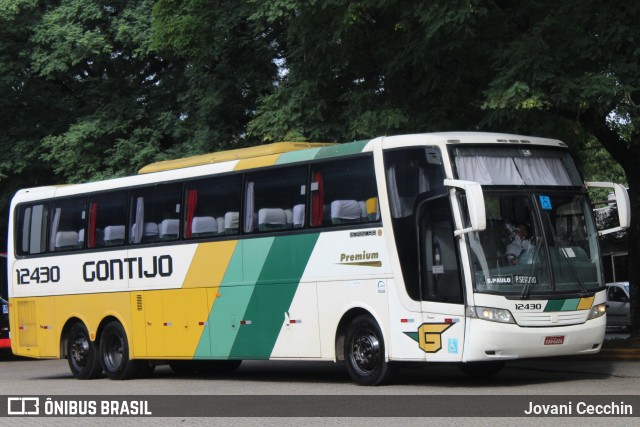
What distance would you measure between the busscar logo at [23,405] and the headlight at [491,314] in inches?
223

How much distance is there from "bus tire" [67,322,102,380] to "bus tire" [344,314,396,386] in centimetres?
683

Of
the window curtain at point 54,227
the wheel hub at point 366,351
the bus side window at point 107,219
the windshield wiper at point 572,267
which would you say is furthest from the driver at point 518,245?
the window curtain at point 54,227

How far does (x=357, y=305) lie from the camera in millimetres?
17734

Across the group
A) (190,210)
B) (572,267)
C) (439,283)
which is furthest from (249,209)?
(572,267)

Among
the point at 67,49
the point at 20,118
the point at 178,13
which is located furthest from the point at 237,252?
the point at 20,118

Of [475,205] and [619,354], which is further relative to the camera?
[619,354]

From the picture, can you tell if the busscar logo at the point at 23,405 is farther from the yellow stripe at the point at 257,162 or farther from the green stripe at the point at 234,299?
the yellow stripe at the point at 257,162

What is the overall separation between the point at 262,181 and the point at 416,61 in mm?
3980

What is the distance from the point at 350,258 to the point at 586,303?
11.1ft

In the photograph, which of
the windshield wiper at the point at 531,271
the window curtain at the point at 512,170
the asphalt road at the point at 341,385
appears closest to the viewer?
the asphalt road at the point at 341,385

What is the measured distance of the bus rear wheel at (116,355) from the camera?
22391 millimetres

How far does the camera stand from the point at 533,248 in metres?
16.5

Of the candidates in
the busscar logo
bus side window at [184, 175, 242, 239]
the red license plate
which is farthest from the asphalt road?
bus side window at [184, 175, 242, 239]

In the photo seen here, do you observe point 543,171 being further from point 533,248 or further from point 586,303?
point 586,303
